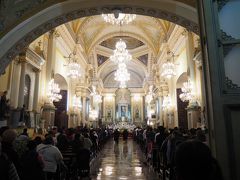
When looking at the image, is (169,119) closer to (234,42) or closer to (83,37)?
(83,37)

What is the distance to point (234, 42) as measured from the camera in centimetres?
297

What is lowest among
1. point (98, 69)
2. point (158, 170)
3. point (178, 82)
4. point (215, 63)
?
point (158, 170)

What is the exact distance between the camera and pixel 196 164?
113cm

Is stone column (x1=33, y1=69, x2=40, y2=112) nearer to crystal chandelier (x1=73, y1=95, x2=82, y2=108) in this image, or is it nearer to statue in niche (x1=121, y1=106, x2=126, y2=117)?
crystal chandelier (x1=73, y1=95, x2=82, y2=108)

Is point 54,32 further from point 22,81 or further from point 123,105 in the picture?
point 123,105

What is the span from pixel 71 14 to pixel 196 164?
633 centimetres

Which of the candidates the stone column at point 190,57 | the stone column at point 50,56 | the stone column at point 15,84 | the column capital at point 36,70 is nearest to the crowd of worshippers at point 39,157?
the stone column at point 15,84

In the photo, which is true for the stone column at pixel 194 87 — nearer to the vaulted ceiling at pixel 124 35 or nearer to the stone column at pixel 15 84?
the vaulted ceiling at pixel 124 35

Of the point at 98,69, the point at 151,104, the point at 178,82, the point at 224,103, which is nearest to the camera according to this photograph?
the point at 224,103

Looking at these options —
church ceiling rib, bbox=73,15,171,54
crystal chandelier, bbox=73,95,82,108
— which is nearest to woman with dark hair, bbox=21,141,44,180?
crystal chandelier, bbox=73,95,82,108

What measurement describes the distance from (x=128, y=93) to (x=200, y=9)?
3035 cm

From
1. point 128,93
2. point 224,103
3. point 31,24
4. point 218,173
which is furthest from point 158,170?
point 128,93

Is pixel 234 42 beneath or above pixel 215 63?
above

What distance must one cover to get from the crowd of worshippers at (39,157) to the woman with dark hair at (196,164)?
4.46 feet
